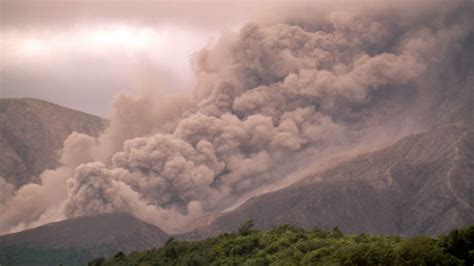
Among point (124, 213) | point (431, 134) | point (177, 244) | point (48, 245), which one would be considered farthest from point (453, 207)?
point (177, 244)

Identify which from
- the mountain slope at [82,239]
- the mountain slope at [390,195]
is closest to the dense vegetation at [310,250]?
the mountain slope at [82,239]

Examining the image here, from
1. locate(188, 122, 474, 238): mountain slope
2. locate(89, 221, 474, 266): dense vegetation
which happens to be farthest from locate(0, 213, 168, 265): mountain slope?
locate(89, 221, 474, 266): dense vegetation

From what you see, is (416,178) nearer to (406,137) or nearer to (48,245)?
(406,137)

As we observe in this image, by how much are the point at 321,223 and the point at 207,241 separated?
72.1 m

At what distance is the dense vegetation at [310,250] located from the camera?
50625 millimetres

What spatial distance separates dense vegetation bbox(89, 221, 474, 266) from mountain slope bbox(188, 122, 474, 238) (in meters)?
64.7

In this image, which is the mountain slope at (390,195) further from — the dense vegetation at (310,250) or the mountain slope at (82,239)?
the dense vegetation at (310,250)

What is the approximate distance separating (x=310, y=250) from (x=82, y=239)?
261ft

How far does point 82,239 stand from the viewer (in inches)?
5468

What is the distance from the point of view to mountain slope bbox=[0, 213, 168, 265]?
134m

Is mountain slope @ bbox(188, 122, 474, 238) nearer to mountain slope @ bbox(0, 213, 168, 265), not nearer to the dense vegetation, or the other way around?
mountain slope @ bbox(0, 213, 168, 265)

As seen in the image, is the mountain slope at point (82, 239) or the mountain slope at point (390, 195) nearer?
the mountain slope at point (82, 239)

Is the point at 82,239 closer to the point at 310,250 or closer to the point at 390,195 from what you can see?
the point at 390,195

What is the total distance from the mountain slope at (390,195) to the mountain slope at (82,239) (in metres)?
8.06
